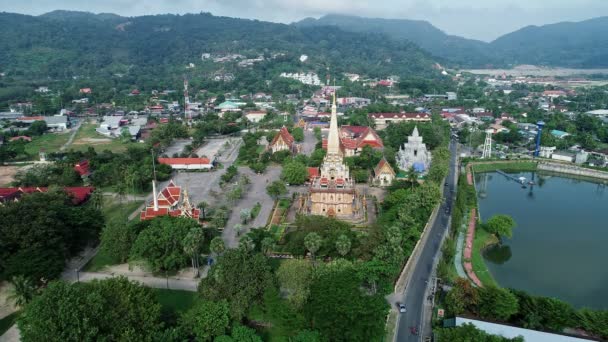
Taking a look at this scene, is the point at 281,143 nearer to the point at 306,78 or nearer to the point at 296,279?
the point at 296,279

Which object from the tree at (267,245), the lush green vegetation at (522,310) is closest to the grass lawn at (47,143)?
the tree at (267,245)

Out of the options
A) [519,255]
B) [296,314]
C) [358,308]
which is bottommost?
[519,255]

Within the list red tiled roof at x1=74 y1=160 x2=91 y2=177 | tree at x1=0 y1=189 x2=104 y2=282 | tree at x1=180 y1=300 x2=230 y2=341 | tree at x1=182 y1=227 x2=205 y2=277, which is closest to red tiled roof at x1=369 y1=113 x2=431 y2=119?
red tiled roof at x1=74 y1=160 x2=91 y2=177

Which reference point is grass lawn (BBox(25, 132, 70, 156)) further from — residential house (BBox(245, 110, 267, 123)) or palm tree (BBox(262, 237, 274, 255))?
palm tree (BBox(262, 237, 274, 255))

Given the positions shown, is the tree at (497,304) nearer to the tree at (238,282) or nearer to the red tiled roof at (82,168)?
the tree at (238,282)

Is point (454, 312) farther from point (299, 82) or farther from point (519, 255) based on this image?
point (299, 82)

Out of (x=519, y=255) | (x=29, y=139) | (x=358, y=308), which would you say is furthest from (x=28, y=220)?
(x=29, y=139)

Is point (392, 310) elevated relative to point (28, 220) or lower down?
lower down
